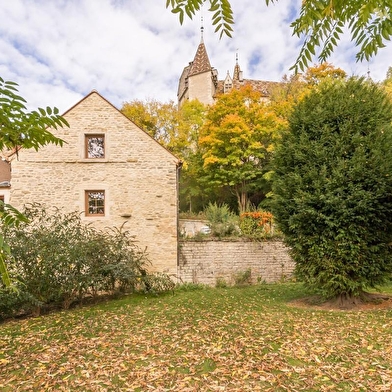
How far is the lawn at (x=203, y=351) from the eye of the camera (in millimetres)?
3756

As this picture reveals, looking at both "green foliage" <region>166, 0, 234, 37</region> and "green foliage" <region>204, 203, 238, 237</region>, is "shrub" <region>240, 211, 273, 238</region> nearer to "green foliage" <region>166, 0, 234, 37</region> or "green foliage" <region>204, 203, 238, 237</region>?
"green foliage" <region>204, 203, 238, 237</region>

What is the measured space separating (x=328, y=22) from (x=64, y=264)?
28.0 ft

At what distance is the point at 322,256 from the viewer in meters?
7.42

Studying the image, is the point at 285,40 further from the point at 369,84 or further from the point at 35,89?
the point at 369,84

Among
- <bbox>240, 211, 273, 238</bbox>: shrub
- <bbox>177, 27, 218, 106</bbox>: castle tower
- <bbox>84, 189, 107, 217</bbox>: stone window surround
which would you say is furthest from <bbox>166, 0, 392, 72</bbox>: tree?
<bbox>177, 27, 218, 106</bbox>: castle tower

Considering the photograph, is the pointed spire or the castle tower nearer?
the castle tower

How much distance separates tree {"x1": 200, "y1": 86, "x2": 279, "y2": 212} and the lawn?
13.9m

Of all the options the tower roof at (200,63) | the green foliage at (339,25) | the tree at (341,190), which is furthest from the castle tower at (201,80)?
the green foliage at (339,25)

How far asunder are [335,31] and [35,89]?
1.87 m

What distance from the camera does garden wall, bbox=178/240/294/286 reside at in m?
12.6

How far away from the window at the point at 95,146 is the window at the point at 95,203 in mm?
1382

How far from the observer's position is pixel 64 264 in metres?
8.48

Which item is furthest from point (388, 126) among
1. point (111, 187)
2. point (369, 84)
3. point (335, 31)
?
point (111, 187)

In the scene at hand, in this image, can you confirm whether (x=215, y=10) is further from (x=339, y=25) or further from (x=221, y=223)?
(x=221, y=223)
